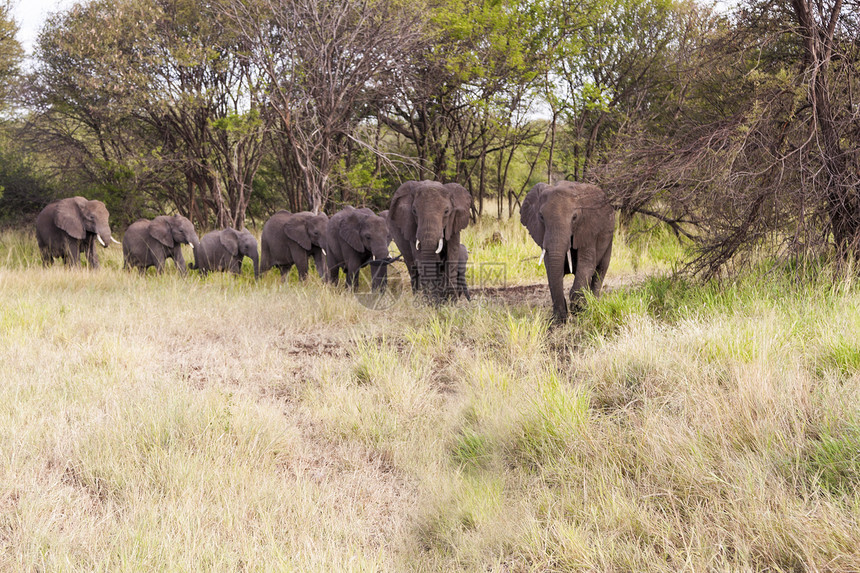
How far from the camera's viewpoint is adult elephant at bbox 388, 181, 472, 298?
325 inches

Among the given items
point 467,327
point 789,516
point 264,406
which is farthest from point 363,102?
point 789,516

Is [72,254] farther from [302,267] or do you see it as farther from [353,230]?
[353,230]

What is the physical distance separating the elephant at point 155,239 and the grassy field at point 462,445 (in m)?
5.76

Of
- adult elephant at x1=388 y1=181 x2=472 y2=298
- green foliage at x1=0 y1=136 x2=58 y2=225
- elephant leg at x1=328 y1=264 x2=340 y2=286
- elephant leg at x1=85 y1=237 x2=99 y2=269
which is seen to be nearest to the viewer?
adult elephant at x1=388 y1=181 x2=472 y2=298

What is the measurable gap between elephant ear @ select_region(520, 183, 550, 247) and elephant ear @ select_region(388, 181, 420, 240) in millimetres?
1600

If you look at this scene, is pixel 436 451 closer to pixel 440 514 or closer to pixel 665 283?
pixel 440 514

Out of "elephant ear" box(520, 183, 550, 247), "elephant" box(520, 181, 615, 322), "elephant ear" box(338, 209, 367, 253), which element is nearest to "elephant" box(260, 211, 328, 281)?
"elephant ear" box(338, 209, 367, 253)

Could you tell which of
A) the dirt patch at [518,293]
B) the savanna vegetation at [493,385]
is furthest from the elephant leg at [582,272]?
the dirt patch at [518,293]

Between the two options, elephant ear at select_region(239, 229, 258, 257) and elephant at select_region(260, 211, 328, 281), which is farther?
elephant ear at select_region(239, 229, 258, 257)

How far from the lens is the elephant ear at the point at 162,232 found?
40.3 ft

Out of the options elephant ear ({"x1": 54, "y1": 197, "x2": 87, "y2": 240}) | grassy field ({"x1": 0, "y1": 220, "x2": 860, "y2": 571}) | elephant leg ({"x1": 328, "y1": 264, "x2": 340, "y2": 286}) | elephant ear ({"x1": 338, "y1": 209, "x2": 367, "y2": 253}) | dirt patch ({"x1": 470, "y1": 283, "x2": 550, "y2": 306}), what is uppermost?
elephant ear ({"x1": 54, "y1": 197, "x2": 87, "y2": 240})

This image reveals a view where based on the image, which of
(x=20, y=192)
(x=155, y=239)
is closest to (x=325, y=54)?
(x=155, y=239)

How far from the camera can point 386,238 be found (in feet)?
32.3

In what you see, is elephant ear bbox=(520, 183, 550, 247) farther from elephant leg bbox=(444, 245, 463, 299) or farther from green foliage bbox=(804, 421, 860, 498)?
green foliage bbox=(804, 421, 860, 498)
